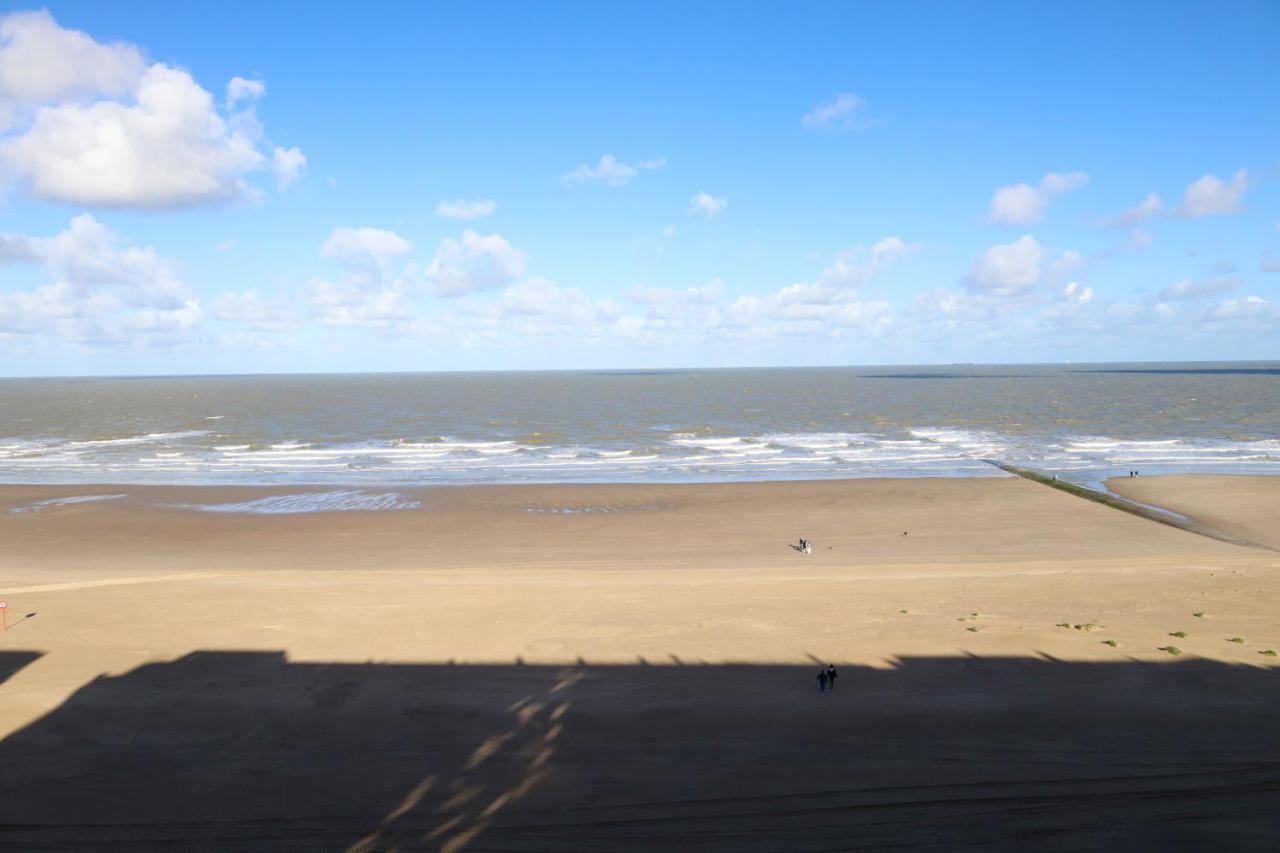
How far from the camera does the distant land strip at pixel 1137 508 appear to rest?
1017 inches

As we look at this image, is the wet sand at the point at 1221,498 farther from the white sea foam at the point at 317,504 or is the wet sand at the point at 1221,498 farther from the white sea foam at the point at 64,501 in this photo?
the white sea foam at the point at 64,501

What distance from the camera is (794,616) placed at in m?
16.6

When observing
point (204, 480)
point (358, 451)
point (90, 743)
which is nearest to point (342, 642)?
point (90, 743)

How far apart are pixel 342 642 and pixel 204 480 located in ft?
98.7

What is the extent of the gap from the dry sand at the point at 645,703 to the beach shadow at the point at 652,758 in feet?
0.15

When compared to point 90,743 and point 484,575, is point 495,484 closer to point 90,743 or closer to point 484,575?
point 484,575

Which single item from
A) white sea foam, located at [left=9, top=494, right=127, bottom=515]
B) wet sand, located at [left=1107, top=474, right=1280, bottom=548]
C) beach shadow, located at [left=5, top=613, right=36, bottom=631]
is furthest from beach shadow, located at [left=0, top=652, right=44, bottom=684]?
wet sand, located at [left=1107, top=474, right=1280, bottom=548]

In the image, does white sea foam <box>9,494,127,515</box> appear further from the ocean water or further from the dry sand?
the dry sand

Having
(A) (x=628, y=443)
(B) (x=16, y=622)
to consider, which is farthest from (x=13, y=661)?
(A) (x=628, y=443)

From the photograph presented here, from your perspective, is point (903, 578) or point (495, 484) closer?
point (903, 578)

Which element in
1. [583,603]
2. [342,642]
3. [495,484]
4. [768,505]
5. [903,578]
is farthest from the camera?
[495,484]

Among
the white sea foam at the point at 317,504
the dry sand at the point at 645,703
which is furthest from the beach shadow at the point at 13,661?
the white sea foam at the point at 317,504

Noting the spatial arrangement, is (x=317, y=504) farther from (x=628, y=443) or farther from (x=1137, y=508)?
(x=1137, y=508)

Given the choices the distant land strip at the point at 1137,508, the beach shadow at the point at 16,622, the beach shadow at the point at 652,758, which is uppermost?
the distant land strip at the point at 1137,508
